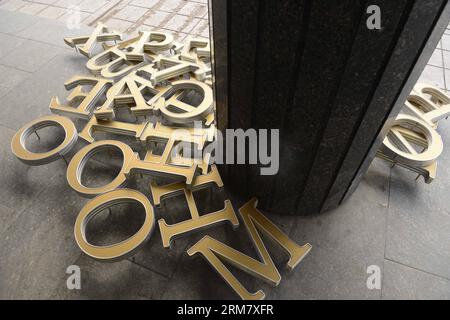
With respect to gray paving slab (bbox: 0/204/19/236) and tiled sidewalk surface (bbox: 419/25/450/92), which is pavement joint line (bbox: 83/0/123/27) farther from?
tiled sidewalk surface (bbox: 419/25/450/92)

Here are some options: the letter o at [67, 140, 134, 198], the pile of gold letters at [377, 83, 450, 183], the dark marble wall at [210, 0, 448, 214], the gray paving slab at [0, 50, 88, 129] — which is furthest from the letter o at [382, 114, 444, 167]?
the gray paving slab at [0, 50, 88, 129]

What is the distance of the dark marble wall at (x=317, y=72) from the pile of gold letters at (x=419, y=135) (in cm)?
72

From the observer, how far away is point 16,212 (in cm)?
268

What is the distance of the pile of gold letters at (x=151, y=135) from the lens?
7.59 feet

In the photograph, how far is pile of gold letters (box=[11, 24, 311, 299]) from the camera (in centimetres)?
231

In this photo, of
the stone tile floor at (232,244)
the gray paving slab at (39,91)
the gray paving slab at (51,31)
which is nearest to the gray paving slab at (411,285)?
the stone tile floor at (232,244)

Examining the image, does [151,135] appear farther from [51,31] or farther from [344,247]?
[51,31]

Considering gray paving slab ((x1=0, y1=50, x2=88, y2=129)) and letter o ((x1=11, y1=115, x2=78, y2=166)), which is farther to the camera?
gray paving slab ((x1=0, y1=50, x2=88, y2=129))

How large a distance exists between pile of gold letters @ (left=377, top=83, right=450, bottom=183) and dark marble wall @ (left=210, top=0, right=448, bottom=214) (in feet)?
2.35

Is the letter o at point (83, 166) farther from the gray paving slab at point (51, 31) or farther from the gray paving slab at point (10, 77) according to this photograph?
the gray paving slab at point (51, 31)

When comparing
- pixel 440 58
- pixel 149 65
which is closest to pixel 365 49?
pixel 149 65

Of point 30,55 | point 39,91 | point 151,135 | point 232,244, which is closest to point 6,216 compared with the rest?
point 151,135

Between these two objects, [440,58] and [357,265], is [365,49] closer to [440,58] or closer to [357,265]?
[357,265]
